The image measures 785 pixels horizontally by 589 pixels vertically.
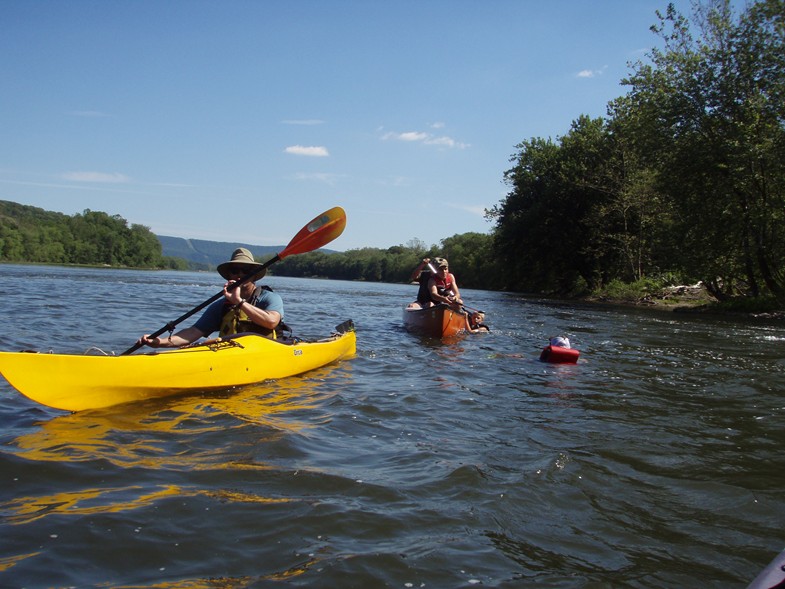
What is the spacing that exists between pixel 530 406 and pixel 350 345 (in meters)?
3.48

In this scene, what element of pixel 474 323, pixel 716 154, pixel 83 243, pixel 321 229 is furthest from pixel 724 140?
pixel 83 243

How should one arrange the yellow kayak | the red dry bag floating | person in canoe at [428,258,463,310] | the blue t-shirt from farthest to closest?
person in canoe at [428,258,463,310]
the red dry bag floating
the blue t-shirt
the yellow kayak

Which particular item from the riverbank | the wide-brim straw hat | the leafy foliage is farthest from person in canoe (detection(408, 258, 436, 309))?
the leafy foliage

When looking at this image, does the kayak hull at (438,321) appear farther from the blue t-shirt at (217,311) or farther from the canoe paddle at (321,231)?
the blue t-shirt at (217,311)

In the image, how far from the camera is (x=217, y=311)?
6340 millimetres

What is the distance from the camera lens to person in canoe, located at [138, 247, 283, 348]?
607 centimetres

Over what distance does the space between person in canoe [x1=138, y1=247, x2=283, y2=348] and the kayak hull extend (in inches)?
201

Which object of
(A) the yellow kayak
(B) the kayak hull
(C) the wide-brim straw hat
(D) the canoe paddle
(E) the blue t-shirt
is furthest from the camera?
(B) the kayak hull

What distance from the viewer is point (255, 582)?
234 centimetres

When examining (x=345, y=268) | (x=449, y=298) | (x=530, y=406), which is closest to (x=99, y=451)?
(x=530, y=406)

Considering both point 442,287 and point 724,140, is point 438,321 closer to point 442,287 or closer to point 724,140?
point 442,287

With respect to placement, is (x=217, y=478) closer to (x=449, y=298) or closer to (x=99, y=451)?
(x=99, y=451)

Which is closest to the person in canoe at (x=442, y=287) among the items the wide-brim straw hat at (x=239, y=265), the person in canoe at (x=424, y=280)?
the person in canoe at (x=424, y=280)

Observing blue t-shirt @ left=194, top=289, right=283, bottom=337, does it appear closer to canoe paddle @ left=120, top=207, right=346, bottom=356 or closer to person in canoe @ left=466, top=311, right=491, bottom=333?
canoe paddle @ left=120, top=207, right=346, bottom=356
